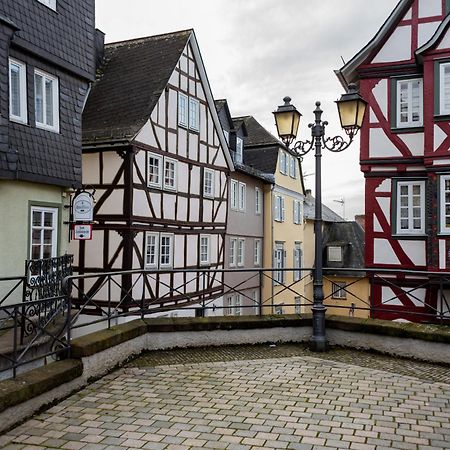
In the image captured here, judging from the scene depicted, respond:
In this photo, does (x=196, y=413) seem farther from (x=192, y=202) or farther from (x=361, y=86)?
(x=192, y=202)

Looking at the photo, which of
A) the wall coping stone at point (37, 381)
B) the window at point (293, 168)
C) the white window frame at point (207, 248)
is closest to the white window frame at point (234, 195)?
the white window frame at point (207, 248)

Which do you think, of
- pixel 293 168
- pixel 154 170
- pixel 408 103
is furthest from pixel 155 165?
pixel 293 168

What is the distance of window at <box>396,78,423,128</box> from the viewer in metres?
15.5

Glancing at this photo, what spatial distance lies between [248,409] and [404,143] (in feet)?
39.2

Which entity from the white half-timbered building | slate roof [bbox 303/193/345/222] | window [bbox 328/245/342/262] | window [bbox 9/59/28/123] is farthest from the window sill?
window [bbox 328/245/342/262]

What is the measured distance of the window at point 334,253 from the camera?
4094cm

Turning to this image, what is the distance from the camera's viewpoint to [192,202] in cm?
2144

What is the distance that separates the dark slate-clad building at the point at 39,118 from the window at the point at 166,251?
634 cm

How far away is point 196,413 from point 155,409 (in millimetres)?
460

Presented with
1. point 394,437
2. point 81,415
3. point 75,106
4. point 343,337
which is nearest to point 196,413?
point 81,415

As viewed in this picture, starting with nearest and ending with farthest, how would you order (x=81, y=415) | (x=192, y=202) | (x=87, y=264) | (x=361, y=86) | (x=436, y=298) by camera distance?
(x=81, y=415)
(x=436, y=298)
(x=361, y=86)
(x=87, y=264)
(x=192, y=202)

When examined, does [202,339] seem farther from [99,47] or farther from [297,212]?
[297,212]

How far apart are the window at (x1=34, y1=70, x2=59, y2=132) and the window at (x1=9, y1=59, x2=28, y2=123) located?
439mm

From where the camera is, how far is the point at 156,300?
1033 centimetres
